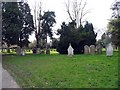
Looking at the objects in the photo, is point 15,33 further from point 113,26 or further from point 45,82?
point 45,82

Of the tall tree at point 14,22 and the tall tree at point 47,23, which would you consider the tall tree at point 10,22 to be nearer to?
the tall tree at point 14,22

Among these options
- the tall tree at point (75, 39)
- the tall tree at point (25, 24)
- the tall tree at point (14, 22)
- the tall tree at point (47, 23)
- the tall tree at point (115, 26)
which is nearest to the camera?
the tall tree at point (115, 26)

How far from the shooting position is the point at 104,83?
36.5 feet

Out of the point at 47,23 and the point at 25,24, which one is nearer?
the point at 25,24

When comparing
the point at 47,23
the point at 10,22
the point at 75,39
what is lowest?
the point at 75,39

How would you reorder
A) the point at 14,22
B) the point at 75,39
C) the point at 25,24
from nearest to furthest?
the point at 14,22 < the point at 75,39 < the point at 25,24

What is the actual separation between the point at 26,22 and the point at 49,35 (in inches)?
397

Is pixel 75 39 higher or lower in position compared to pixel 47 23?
lower

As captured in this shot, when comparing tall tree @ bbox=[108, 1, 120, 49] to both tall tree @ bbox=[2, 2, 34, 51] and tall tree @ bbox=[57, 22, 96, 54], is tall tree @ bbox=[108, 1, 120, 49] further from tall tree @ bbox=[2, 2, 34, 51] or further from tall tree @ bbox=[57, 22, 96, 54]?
tall tree @ bbox=[2, 2, 34, 51]

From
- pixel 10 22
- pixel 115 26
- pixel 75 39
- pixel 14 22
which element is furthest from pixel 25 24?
pixel 115 26

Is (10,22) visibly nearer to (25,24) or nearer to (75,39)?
(25,24)


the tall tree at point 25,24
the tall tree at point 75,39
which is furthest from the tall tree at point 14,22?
the tall tree at point 75,39

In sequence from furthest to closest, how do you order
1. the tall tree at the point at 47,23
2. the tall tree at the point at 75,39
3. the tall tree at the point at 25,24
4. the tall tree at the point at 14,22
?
the tall tree at the point at 47,23 < the tall tree at the point at 25,24 < the tall tree at the point at 75,39 < the tall tree at the point at 14,22

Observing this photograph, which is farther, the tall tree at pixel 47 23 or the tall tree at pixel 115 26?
the tall tree at pixel 47 23
